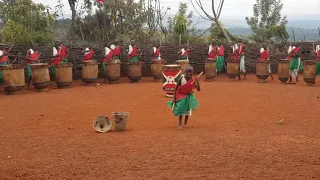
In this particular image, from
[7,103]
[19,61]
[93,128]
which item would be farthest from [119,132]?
[19,61]

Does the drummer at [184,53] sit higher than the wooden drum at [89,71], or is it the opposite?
the drummer at [184,53]

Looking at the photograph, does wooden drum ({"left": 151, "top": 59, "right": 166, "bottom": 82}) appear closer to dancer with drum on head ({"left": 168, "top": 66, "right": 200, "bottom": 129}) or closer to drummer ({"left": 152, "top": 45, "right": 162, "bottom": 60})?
drummer ({"left": 152, "top": 45, "right": 162, "bottom": 60})

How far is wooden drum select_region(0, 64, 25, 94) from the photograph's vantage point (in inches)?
468

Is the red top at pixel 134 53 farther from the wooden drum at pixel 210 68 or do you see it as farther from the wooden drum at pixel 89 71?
the wooden drum at pixel 210 68

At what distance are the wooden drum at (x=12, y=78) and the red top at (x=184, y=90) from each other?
6572mm

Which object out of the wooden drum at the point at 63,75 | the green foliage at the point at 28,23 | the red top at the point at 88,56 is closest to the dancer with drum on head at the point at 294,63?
the red top at the point at 88,56

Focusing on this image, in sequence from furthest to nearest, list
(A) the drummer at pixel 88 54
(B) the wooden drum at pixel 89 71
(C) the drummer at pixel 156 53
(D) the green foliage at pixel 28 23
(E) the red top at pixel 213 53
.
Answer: (D) the green foliage at pixel 28 23
(E) the red top at pixel 213 53
(C) the drummer at pixel 156 53
(A) the drummer at pixel 88 54
(B) the wooden drum at pixel 89 71

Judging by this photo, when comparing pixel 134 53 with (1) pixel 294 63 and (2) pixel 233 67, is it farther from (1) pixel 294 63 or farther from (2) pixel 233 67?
(1) pixel 294 63

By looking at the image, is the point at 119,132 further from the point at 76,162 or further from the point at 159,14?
the point at 159,14

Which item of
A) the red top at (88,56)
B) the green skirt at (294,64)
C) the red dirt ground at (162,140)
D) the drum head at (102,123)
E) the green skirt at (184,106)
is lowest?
the red dirt ground at (162,140)

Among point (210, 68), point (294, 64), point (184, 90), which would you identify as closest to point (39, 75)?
point (210, 68)

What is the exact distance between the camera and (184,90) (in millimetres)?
7133

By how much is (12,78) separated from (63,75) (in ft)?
5.89

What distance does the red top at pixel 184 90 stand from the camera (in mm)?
7109
